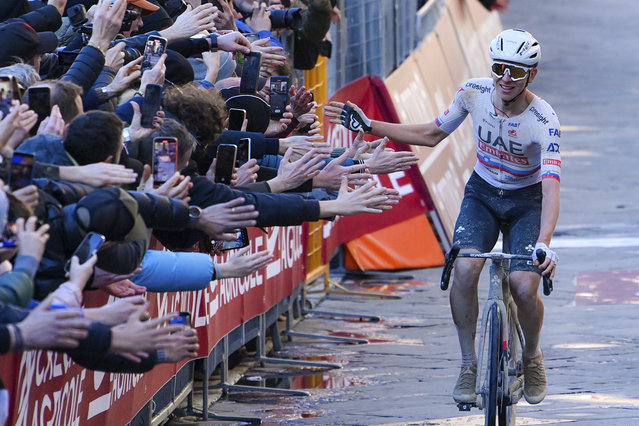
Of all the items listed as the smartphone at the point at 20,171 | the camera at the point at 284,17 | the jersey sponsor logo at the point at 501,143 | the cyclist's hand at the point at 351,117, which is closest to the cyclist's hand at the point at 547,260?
the jersey sponsor logo at the point at 501,143

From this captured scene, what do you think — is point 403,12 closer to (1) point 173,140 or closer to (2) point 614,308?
(2) point 614,308

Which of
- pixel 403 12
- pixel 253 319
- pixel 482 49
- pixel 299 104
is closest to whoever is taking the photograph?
pixel 299 104

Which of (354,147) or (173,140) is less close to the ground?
(173,140)

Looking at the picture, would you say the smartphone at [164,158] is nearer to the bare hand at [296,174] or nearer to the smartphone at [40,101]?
the smartphone at [40,101]

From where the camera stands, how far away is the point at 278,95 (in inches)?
324

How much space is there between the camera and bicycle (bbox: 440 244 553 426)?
703cm

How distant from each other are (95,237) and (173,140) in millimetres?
1067

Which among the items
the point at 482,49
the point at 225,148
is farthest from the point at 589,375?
the point at 482,49

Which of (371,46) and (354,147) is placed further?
(371,46)

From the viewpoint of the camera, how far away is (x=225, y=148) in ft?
22.1

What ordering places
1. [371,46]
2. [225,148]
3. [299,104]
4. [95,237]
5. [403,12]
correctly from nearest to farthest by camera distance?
[95,237] → [225,148] → [299,104] → [371,46] → [403,12]

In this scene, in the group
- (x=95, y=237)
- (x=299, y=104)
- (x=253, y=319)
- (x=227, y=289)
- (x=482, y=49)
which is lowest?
(x=482, y=49)

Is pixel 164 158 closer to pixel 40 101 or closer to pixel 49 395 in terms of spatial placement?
pixel 40 101

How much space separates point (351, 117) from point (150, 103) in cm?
192
